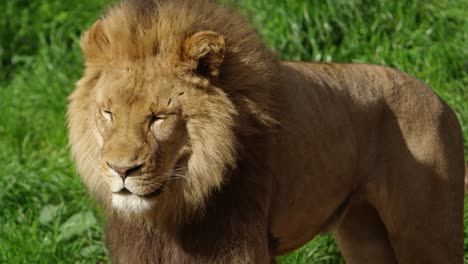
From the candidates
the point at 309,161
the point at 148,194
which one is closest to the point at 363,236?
the point at 309,161

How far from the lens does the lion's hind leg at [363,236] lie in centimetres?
467

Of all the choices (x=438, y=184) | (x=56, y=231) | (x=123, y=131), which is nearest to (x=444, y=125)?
(x=438, y=184)

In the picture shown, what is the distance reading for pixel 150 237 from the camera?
381 cm

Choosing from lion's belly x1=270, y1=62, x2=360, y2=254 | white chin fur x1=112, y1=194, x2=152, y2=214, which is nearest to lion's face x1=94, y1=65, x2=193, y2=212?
white chin fur x1=112, y1=194, x2=152, y2=214

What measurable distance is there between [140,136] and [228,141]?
1.09 ft

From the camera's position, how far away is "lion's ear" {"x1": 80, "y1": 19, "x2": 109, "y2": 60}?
3.62 m

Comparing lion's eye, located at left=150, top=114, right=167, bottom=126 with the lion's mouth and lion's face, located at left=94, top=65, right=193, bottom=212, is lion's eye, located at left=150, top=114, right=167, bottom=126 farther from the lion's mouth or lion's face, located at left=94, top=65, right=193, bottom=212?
the lion's mouth

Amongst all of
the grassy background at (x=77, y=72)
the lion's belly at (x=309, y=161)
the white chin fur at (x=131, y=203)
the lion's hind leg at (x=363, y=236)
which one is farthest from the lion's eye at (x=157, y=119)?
the grassy background at (x=77, y=72)

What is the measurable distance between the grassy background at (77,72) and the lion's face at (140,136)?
2.12 meters

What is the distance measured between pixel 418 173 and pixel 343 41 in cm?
271

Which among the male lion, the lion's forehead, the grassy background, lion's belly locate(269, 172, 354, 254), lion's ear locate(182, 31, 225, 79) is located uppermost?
lion's ear locate(182, 31, 225, 79)

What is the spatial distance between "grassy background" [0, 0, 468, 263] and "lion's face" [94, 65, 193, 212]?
2124 mm

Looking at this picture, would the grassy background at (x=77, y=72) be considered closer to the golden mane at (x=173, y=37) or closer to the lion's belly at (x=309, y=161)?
the lion's belly at (x=309, y=161)

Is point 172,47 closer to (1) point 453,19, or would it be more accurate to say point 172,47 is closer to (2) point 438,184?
(2) point 438,184
